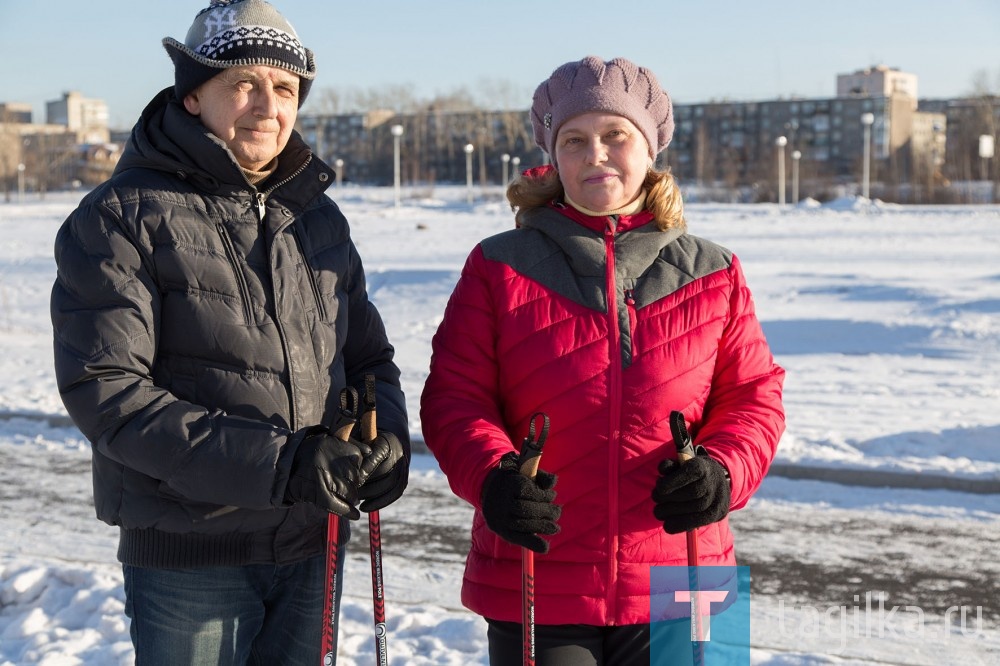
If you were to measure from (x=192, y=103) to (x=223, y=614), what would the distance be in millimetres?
1096

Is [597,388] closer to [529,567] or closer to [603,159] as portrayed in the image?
[529,567]

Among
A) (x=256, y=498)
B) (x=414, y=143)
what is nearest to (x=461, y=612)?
(x=256, y=498)

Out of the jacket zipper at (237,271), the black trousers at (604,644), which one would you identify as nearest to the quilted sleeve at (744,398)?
the black trousers at (604,644)

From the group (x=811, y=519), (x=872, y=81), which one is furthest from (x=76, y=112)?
(x=811, y=519)

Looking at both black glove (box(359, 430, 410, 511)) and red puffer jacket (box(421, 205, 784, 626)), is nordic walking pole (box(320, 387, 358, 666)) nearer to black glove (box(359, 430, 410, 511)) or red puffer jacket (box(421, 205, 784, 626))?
black glove (box(359, 430, 410, 511))

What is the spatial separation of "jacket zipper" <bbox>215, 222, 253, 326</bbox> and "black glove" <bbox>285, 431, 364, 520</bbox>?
0.31 metres

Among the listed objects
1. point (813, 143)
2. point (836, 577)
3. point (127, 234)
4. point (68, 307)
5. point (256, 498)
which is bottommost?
point (836, 577)

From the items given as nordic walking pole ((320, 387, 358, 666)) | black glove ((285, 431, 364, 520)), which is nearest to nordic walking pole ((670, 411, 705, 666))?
black glove ((285, 431, 364, 520))

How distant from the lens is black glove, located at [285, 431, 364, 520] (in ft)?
7.13

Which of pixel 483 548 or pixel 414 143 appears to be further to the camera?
pixel 414 143

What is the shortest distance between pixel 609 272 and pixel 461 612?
101 inches

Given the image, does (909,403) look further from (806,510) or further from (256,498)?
(256,498)

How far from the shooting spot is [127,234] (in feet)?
7.39

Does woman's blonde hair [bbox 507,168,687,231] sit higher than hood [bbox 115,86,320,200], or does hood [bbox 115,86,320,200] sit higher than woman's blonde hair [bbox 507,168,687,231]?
hood [bbox 115,86,320,200]
